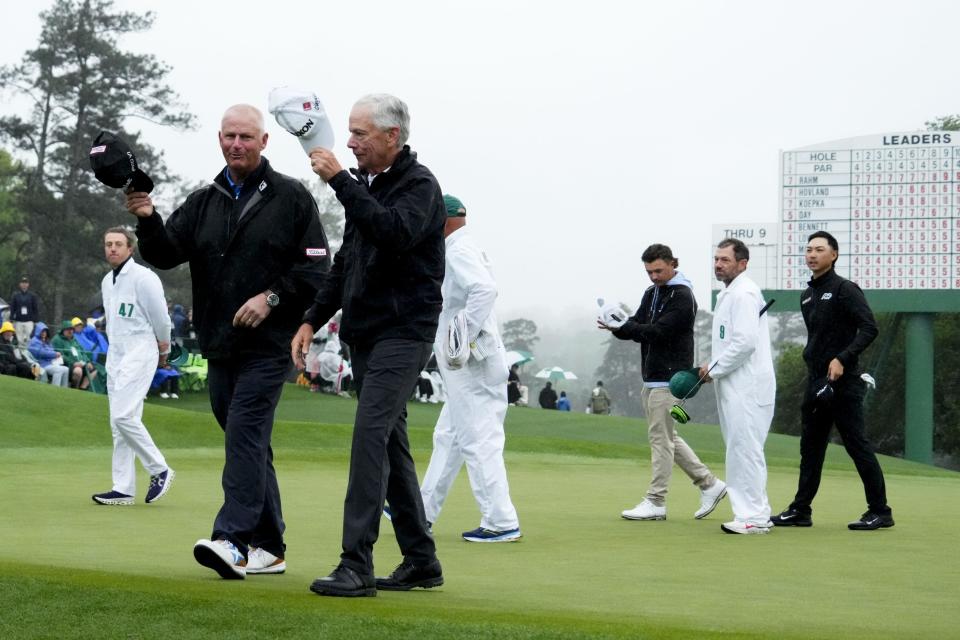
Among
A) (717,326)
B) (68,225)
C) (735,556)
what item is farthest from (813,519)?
(68,225)

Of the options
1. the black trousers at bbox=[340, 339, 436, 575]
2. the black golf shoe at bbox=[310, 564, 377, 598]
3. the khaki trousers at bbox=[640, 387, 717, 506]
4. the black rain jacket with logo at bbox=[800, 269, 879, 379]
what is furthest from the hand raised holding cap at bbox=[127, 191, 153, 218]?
the black rain jacket with logo at bbox=[800, 269, 879, 379]

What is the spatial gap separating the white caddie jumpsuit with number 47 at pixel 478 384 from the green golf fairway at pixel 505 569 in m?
0.33

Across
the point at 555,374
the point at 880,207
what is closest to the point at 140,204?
the point at 880,207

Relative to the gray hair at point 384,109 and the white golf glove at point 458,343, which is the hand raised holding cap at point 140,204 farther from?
the white golf glove at point 458,343

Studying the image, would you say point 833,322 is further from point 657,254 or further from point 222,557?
point 222,557

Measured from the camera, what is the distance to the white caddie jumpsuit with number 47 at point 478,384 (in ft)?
28.3

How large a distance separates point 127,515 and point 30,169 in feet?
187

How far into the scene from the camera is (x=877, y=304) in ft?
108

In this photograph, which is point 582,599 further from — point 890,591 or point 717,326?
point 717,326

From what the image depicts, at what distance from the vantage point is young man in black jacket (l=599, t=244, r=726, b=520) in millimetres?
10836

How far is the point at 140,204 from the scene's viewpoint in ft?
20.9

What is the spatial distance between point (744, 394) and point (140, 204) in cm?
524

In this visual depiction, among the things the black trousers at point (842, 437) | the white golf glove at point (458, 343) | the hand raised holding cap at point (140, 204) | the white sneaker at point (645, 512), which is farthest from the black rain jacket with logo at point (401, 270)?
the black trousers at point (842, 437)

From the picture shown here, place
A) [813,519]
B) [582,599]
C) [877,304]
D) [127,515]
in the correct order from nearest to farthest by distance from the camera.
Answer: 1. [582,599]
2. [127,515]
3. [813,519]
4. [877,304]
